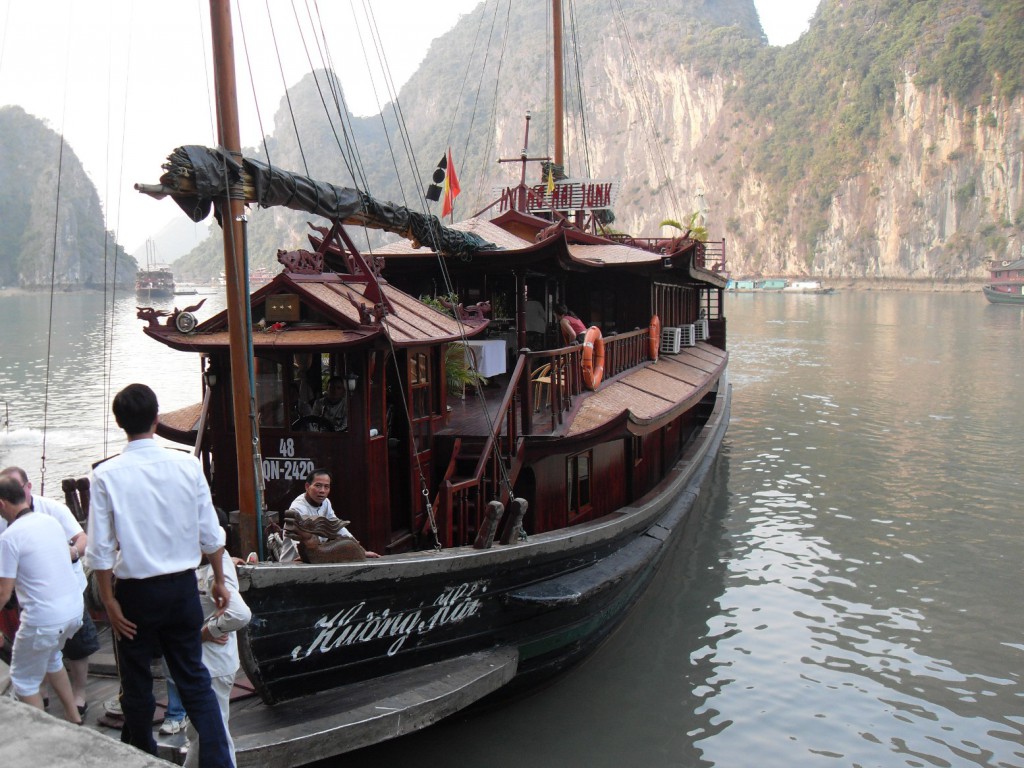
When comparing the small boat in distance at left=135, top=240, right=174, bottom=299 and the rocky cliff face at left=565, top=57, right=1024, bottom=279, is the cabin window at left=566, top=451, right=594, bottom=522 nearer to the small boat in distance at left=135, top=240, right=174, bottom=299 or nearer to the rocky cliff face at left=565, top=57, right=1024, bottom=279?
the rocky cliff face at left=565, top=57, right=1024, bottom=279

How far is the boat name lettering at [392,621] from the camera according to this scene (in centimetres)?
482

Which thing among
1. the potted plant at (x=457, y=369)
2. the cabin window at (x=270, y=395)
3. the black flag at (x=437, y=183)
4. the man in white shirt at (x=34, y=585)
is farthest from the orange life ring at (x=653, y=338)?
the man in white shirt at (x=34, y=585)

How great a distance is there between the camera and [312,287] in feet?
20.1

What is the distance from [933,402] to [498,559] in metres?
19.4

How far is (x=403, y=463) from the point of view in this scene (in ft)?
21.6

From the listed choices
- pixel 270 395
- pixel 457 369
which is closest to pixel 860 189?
pixel 457 369

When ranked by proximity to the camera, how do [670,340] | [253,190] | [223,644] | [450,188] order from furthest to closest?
[670,340], [450,188], [253,190], [223,644]

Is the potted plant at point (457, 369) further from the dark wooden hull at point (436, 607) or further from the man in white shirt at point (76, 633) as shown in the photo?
the man in white shirt at point (76, 633)

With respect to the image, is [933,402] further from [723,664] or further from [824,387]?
[723,664]

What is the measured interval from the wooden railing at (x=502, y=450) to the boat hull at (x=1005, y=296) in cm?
6272

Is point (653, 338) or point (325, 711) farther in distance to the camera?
point (653, 338)

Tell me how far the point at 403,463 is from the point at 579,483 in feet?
7.45

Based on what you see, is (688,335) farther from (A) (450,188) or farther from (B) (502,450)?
(B) (502,450)

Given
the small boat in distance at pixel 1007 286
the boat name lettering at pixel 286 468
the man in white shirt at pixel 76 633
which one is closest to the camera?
the man in white shirt at pixel 76 633
